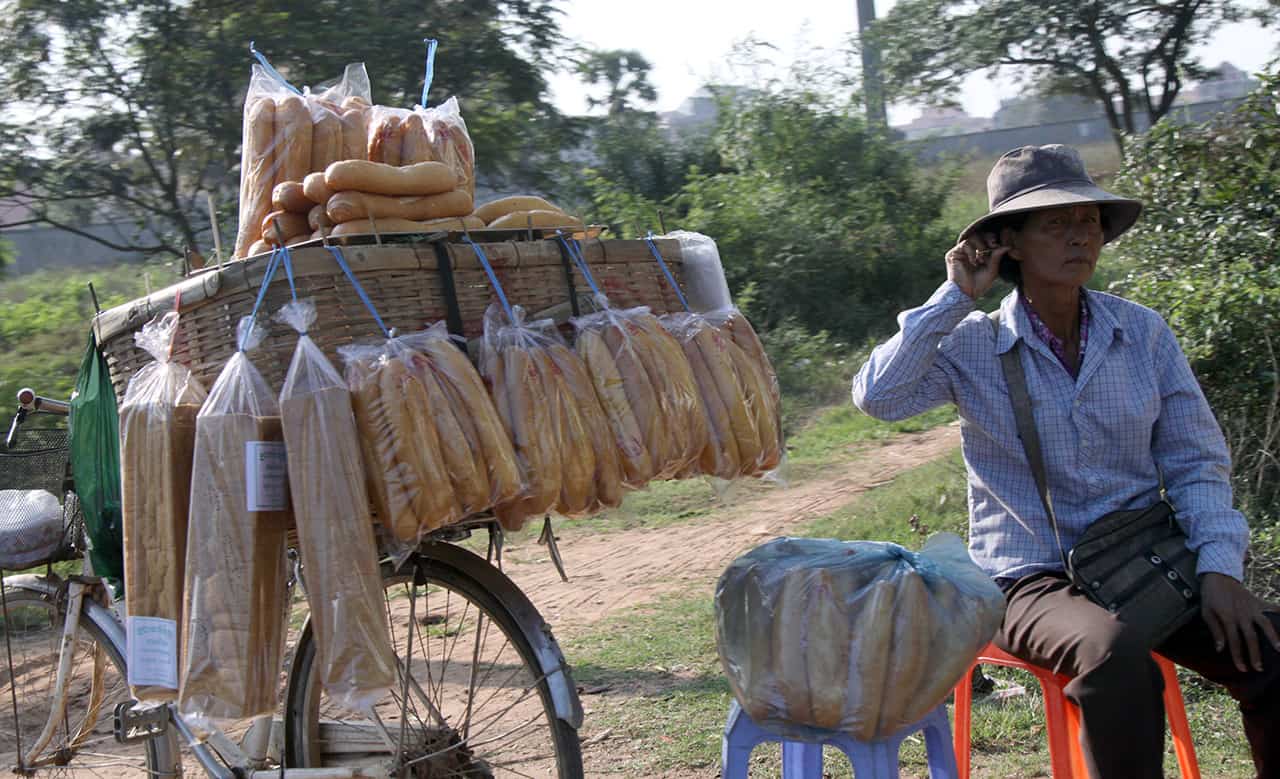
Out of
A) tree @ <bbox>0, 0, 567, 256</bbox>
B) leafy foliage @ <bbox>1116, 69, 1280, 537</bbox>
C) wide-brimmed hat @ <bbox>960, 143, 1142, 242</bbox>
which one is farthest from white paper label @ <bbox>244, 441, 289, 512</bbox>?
tree @ <bbox>0, 0, 567, 256</bbox>

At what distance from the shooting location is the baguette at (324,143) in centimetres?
279

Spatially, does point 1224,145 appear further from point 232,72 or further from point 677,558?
point 232,72

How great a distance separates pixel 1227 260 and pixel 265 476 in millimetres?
3879

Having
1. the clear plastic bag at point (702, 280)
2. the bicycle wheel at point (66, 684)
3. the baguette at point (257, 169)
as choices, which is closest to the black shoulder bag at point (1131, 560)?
the clear plastic bag at point (702, 280)

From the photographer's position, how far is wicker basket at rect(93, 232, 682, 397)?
237cm

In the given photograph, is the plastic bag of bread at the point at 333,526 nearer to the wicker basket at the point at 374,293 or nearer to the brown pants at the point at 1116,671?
the wicker basket at the point at 374,293

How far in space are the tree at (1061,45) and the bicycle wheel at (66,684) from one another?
1258 centimetres

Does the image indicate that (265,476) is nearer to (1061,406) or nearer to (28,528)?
(28,528)

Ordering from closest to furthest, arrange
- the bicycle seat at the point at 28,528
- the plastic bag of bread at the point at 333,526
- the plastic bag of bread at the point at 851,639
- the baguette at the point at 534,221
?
the plastic bag of bread at the point at 851,639 < the plastic bag of bread at the point at 333,526 < the baguette at the point at 534,221 < the bicycle seat at the point at 28,528

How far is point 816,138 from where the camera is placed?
13.2 metres

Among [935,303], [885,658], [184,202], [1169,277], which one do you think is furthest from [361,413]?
[184,202]

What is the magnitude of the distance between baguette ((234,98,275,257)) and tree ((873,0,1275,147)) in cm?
1248

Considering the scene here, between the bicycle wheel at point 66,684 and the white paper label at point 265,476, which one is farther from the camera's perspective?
the bicycle wheel at point 66,684

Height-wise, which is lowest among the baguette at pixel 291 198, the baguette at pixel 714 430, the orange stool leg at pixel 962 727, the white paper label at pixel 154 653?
the orange stool leg at pixel 962 727
